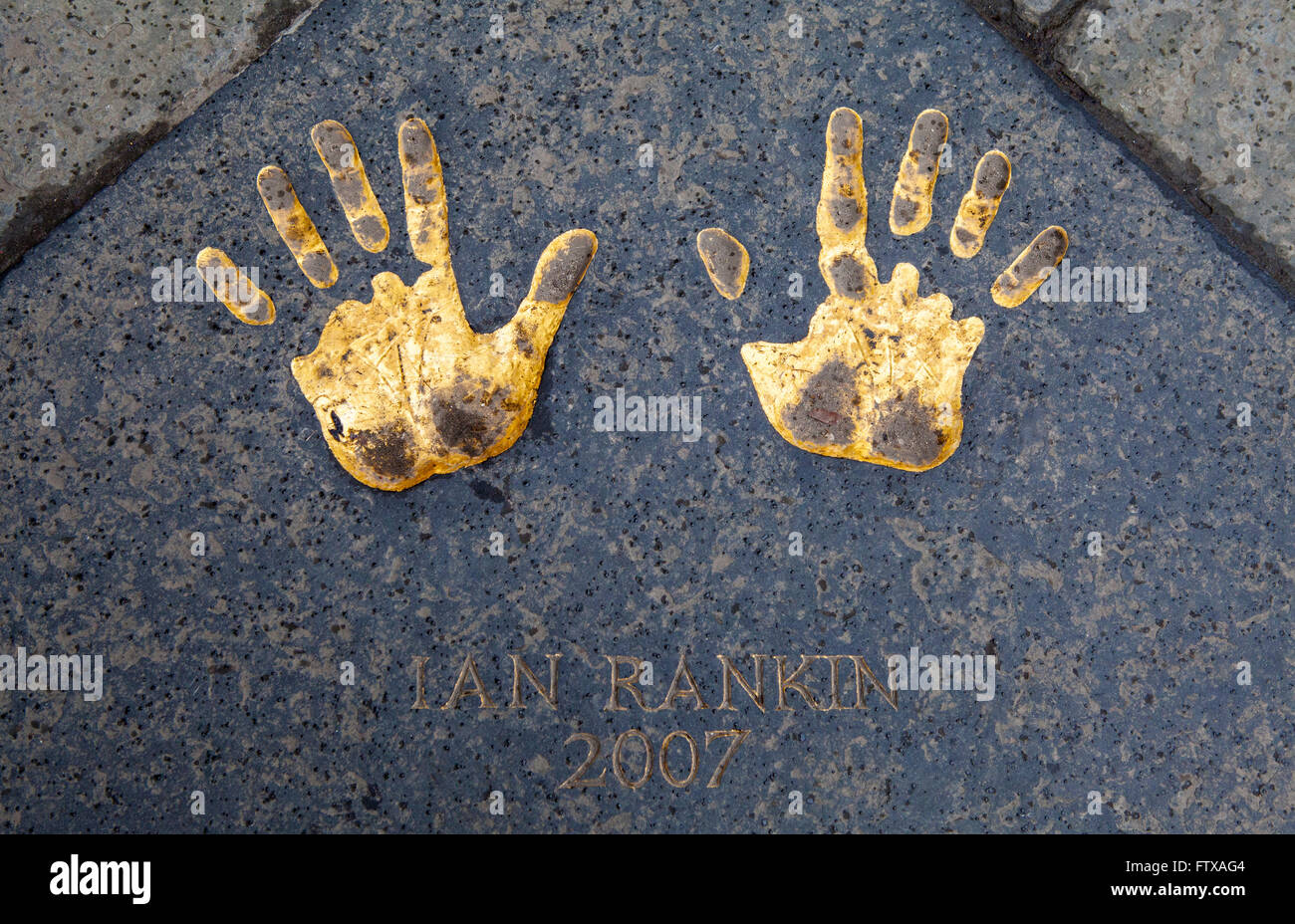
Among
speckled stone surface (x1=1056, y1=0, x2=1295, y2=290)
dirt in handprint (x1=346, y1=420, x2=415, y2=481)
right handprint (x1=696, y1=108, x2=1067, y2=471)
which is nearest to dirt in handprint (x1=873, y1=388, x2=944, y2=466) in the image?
right handprint (x1=696, y1=108, x2=1067, y2=471)

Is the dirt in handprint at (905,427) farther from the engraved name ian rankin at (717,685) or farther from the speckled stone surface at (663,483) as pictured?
the engraved name ian rankin at (717,685)

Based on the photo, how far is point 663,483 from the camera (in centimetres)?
173

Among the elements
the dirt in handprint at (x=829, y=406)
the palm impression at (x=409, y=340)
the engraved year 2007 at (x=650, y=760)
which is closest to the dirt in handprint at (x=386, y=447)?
the palm impression at (x=409, y=340)

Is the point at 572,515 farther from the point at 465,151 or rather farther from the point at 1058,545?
the point at 1058,545

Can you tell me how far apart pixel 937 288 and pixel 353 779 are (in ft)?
5.22

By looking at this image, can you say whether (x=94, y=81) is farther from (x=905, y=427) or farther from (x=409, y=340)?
(x=905, y=427)

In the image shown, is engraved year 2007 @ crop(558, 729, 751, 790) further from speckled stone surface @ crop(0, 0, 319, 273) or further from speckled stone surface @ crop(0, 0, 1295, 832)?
speckled stone surface @ crop(0, 0, 319, 273)

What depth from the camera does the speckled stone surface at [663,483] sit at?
5.61 ft

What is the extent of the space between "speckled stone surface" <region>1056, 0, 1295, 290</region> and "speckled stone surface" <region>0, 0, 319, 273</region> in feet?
5.62

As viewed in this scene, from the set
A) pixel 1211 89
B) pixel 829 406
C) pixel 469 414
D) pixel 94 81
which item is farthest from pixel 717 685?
pixel 94 81

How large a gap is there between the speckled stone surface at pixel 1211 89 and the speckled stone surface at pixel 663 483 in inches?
3.8

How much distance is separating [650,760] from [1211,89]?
1850 millimetres

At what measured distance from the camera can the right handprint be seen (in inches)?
65.0

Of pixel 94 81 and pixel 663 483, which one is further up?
pixel 94 81
